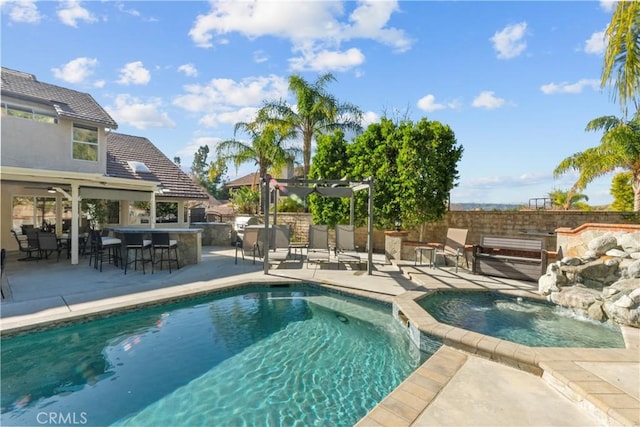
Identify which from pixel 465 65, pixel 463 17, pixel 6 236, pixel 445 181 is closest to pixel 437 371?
pixel 445 181

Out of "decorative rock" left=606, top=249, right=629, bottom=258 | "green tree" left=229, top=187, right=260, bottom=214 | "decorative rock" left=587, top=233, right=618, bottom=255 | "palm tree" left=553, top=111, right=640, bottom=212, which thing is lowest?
"decorative rock" left=606, top=249, right=629, bottom=258

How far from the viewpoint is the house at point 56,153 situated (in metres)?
12.3

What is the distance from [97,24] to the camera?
37.0 ft

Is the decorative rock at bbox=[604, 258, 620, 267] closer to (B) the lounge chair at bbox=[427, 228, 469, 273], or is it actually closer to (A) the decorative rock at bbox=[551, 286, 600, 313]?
(A) the decorative rock at bbox=[551, 286, 600, 313]

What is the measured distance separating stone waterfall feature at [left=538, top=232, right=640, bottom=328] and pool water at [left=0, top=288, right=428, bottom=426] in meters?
4.52

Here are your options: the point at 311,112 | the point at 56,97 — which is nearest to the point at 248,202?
the point at 311,112

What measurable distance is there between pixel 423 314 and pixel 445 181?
30.5ft

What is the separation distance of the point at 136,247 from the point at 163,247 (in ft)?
2.85

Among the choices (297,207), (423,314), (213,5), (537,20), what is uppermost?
(213,5)

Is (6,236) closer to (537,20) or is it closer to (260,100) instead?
(260,100)

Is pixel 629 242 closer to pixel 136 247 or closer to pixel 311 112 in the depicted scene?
pixel 136 247

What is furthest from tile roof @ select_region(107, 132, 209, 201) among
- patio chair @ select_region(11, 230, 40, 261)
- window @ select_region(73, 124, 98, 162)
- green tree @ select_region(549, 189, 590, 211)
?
green tree @ select_region(549, 189, 590, 211)

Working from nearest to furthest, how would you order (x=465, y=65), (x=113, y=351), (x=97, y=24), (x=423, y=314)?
(x=113, y=351)
(x=423, y=314)
(x=97, y=24)
(x=465, y=65)

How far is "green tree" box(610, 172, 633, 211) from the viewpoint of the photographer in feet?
64.0
